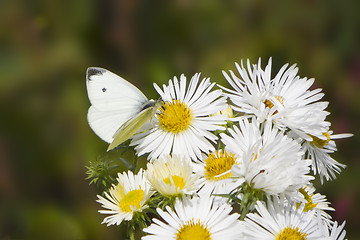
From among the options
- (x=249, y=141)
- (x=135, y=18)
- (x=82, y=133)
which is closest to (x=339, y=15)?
(x=135, y=18)

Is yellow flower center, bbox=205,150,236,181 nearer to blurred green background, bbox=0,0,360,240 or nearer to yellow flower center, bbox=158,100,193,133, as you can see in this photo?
yellow flower center, bbox=158,100,193,133

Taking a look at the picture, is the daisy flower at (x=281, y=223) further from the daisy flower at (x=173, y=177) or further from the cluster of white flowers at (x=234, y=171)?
the daisy flower at (x=173, y=177)

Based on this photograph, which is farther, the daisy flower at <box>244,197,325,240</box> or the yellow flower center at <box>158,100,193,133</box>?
the yellow flower center at <box>158,100,193,133</box>

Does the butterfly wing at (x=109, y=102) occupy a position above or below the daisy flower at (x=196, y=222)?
above

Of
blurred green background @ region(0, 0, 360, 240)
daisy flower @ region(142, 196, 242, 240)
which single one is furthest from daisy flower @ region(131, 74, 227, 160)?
blurred green background @ region(0, 0, 360, 240)

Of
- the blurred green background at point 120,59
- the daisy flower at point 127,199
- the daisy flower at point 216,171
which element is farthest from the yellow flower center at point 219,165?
the blurred green background at point 120,59
